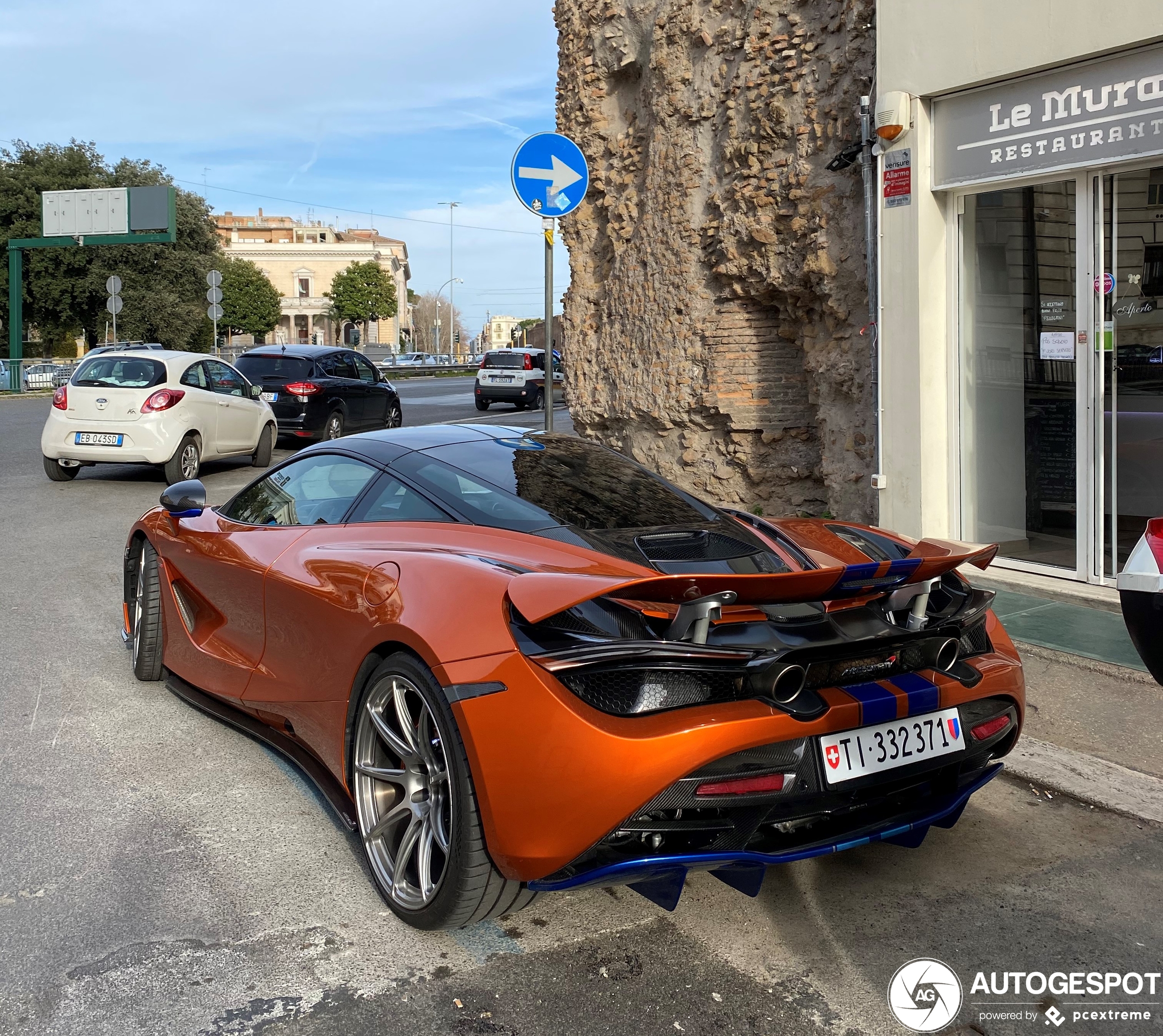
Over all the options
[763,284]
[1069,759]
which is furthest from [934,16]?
[1069,759]

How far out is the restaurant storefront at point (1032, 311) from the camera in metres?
6.94

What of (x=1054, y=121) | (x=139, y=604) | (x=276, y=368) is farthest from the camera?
(x=276, y=368)

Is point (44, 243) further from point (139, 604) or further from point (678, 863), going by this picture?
point (678, 863)

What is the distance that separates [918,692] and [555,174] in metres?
6.13

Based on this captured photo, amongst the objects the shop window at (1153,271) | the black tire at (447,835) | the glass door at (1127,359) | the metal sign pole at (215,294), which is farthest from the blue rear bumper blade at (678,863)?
the metal sign pole at (215,294)

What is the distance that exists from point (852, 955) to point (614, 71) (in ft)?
34.0

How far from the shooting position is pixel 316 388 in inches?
722

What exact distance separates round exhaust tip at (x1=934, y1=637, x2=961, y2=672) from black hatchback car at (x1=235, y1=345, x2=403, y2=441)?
48.9 feet

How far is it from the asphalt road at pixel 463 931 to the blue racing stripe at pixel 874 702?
0.64 meters

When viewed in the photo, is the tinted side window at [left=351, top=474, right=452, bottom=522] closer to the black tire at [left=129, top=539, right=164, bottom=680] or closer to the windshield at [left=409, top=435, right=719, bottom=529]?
the windshield at [left=409, top=435, right=719, bottom=529]

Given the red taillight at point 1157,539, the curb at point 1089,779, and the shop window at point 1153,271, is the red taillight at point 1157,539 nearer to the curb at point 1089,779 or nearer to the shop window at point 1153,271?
the curb at point 1089,779

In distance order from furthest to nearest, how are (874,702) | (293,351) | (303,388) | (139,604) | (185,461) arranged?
1. (293,351)
2. (303,388)
3. (185,461)
4. (139,604)
5. (874,702)

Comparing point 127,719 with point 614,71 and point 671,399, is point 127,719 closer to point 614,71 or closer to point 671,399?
point 671,399

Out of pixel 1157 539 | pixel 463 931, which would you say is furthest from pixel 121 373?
pixel 1157 539
